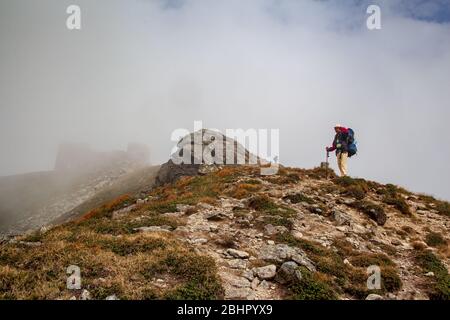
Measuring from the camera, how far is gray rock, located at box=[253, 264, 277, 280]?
36.6 feet

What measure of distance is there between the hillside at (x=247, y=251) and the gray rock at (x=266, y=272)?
0.11 ft

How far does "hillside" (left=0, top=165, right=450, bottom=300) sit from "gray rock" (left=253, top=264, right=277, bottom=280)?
0.11ft

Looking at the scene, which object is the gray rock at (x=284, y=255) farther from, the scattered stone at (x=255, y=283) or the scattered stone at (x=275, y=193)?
the scattered stone at (x=275, y=193)

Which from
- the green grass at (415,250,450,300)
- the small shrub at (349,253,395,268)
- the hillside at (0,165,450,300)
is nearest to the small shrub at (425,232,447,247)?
the hillside at (0,165,450,300)

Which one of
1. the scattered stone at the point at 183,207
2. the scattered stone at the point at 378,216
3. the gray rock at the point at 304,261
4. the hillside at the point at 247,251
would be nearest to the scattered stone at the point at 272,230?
the hillside at the point at 247,251

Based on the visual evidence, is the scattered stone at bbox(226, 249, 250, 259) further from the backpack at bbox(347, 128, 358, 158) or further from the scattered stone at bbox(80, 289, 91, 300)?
the backpack at bbox(347, 128, 358, 158)

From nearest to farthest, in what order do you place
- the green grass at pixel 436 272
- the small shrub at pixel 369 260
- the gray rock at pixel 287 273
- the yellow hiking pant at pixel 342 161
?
the gray rock at pixel 287 273 → the green grass at pixel 436 272 → the small shrub at pixel 369 260 → the yellow hiking pant at pixel 342 161

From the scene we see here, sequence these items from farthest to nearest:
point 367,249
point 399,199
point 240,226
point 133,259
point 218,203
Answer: point 399,199 → point 218,203 → point 240,226 → point 367,249 → point 133,259

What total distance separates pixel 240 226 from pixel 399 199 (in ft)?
38.9

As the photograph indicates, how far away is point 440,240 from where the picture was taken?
16.9 meters

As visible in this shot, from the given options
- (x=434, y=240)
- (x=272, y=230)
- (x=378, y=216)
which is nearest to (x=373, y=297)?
(x=272, y=230)

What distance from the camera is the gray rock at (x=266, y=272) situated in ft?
36.6
